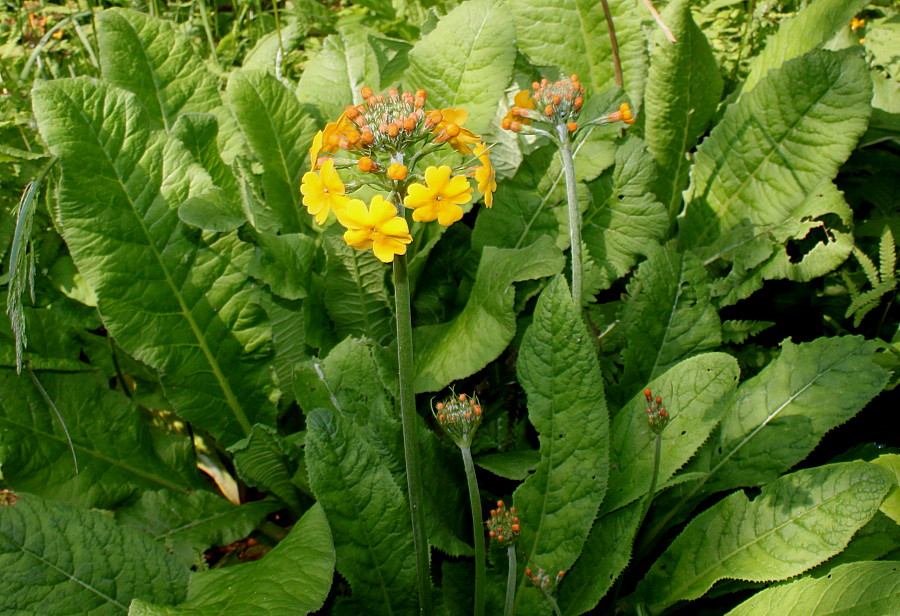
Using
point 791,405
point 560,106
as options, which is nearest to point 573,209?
point 560,106

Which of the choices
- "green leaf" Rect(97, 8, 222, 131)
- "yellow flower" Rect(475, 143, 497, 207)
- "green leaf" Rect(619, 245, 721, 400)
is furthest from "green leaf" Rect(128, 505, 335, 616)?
"green leaf" Rect(97, 8, 222, 131)

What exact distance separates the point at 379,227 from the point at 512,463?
3.40 feet

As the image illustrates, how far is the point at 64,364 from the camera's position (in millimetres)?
2525

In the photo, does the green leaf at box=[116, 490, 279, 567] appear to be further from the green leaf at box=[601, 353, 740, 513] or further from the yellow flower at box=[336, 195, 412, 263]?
the yellow flower at box=[336, 195, 412, 263]

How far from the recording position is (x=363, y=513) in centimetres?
204

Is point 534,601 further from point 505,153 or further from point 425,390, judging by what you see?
point 505,153

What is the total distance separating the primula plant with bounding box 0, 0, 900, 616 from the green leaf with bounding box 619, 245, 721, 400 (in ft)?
0.04

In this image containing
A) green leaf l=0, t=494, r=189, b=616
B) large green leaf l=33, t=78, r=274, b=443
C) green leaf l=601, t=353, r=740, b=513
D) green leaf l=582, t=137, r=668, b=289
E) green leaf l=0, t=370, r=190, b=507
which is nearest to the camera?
green leaf l=0, t=494, r=189, b=616

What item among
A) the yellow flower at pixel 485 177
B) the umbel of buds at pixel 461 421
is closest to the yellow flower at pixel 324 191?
the yellow flower at pixel 485 177

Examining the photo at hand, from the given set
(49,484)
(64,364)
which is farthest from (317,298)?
(49,484)

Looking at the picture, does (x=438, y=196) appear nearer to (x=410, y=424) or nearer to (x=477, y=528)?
(x=410, y=424)

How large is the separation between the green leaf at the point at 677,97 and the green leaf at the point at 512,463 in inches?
54.2

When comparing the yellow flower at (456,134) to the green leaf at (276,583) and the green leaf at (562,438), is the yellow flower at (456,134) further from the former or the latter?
the green leaf at (276,583)

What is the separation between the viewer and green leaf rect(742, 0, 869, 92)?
2.96 m
